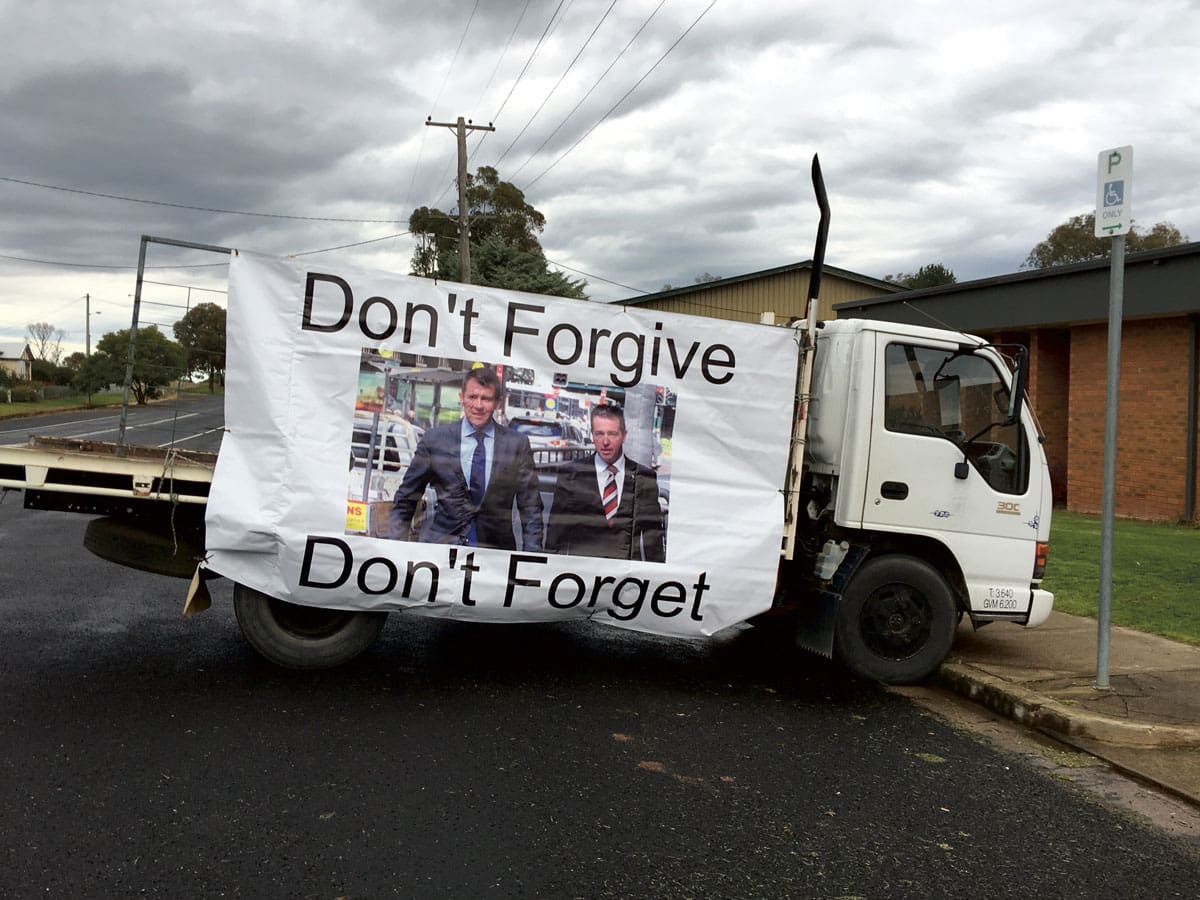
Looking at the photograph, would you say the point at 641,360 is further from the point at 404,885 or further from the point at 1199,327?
the point at 1199,327

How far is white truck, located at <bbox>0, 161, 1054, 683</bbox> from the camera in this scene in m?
5.85

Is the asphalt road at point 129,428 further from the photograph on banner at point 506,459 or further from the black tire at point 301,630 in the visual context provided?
the photograph on banner at point 506,459

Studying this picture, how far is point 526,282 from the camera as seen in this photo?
35312 millimetres

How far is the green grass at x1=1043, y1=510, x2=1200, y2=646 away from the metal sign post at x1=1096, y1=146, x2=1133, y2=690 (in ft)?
6.37

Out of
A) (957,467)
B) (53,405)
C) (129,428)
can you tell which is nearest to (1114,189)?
(957,467)

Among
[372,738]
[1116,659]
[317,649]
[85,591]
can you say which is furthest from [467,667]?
[1116,659]

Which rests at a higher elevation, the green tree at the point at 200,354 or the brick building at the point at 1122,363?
the brick building at the point at 1122,363

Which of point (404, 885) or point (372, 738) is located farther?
point (372, 738)

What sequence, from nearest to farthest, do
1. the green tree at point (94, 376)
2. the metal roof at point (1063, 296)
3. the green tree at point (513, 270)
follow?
1. the metal roof at point (1063, 296)
2. the green tree at point (513, 270)
3. the green tree at point (94, 376)

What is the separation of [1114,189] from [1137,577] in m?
6.15

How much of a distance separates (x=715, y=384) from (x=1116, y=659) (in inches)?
149

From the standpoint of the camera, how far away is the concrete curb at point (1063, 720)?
534cm

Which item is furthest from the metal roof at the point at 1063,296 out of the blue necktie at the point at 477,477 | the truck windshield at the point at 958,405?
the blue necktie at the point at 477,477

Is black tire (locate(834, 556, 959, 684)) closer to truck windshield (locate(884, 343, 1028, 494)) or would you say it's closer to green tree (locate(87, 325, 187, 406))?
truck windshield (locate(884, 343, 1028, 494))
